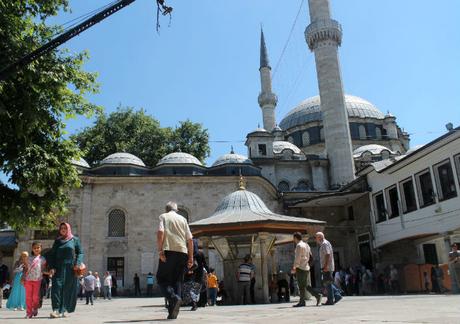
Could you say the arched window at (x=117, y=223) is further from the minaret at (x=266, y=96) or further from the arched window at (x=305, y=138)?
the arched window at (x=305, y=138)

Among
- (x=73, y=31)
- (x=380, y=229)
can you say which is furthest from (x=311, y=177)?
(x=73, y=31)

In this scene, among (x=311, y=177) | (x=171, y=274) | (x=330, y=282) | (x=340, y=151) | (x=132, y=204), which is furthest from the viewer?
(x=311, y=177)

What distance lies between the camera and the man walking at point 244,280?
10195 mm

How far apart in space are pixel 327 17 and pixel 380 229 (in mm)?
17081

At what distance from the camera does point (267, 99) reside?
1628 inches

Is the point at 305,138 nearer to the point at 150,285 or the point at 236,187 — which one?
the point at 236,187

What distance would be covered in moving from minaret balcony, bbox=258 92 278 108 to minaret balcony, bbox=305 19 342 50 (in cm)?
838

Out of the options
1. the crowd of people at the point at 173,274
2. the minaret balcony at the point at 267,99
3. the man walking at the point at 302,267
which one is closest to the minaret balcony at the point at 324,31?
the minaret balcony at the point at 267,99

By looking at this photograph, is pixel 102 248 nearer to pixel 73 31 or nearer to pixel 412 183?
pixel 412 183

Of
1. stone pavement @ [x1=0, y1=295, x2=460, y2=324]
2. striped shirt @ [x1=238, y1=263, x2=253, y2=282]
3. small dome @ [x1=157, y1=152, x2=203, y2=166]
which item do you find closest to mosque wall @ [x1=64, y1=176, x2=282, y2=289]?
small dome @ [x1=157, y1=152, x2=203, y2=166]

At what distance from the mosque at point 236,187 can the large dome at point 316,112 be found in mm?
7777

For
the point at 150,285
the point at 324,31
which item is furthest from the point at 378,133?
the point at 150,285

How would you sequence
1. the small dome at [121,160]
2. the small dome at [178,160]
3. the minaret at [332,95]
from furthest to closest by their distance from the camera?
the minaret at [332,95], the small dome at [178,160], the small dome at [121,160]

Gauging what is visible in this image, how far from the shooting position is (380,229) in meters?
23.4
